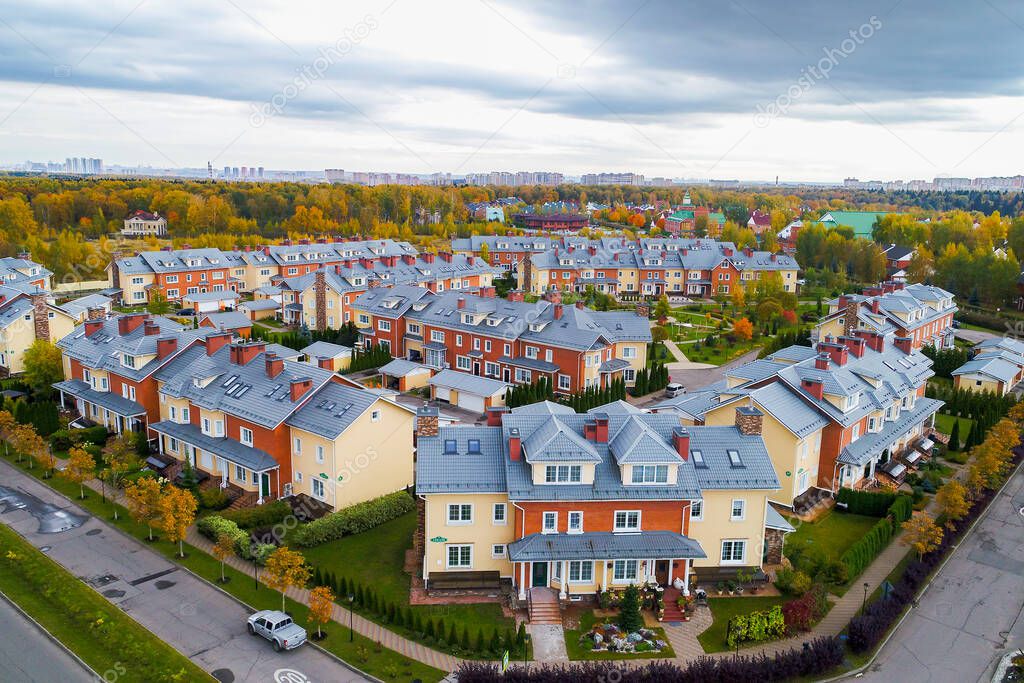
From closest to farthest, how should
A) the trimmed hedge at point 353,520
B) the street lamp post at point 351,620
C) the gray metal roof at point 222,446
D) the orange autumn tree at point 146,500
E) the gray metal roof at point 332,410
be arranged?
the street lamp post at point 351,620 < the orange autumn tree at point 146,500 < the trimmed hedge at point 353,520 < the gray metal roof at point 332,410 < the gray metal roof at point 222,446

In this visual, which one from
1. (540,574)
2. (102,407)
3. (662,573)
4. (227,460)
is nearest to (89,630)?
(227,460)

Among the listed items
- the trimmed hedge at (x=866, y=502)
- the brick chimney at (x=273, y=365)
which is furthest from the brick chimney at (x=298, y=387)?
the trimmed hedge at (x=866, y=502)

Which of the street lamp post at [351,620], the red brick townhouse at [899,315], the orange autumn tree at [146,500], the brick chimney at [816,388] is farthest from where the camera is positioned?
the red brick townhouse at [899,315]

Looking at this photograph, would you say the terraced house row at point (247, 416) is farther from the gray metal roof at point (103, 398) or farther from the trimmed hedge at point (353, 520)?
the trimmed hedge at point (353, 520)

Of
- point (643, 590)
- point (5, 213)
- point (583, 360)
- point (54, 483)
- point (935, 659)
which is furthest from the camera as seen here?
point (5, 213)

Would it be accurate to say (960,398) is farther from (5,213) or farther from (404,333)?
(5,213)

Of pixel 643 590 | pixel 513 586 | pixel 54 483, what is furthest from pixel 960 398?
pixel 54 483
